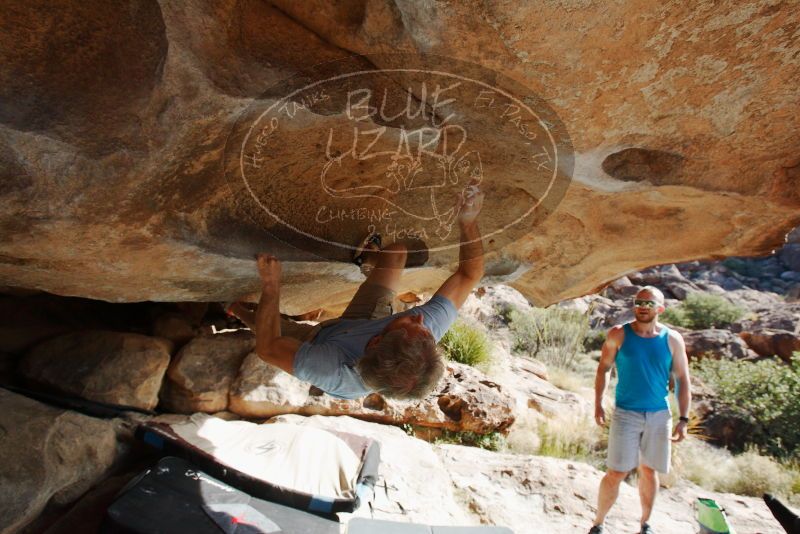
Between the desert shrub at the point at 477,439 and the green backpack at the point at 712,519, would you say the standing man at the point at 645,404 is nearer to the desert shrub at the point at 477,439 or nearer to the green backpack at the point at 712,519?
the green backpack at the point at 712,519

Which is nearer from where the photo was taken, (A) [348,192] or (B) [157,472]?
(A) [348,192]

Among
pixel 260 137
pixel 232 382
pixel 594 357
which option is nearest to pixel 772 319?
pixel 594 357

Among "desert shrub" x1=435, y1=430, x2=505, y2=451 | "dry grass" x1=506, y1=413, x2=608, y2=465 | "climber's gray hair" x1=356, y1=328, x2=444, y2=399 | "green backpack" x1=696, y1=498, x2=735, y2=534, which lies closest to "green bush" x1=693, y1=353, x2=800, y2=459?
"dry grass" x1=506, y1=413, x2=608, y2=465

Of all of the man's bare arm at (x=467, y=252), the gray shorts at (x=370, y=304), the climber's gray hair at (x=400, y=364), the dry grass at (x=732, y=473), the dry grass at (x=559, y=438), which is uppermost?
the man's bare arm at (x=467, y=252)

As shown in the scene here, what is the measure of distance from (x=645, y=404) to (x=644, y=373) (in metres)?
0.19

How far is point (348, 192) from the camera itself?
8.02ft

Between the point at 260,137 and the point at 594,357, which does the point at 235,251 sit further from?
the point at 594,357

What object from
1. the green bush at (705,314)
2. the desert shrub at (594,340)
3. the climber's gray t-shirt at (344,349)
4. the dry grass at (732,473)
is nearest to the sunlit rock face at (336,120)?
the climber's gray t-shirt at (344,349)

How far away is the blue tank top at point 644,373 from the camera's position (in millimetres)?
2865

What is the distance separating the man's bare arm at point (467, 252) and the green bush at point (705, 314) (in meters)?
18.5

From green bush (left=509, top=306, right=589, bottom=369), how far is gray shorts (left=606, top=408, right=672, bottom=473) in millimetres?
8375

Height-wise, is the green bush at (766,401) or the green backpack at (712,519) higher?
the green bush at (766,401)

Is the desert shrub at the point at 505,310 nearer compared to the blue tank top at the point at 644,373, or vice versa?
the blue tank top at the point at 644,373

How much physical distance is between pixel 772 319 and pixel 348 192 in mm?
16686
